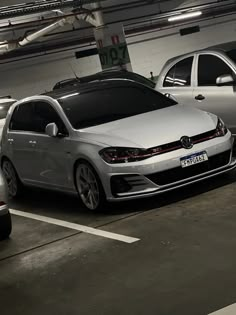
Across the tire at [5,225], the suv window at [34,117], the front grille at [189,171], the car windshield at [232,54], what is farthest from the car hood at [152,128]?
the car windshield at [232,54]

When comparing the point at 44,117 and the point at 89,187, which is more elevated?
the point at 44,117

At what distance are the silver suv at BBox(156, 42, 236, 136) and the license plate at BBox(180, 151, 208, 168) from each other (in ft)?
5.92

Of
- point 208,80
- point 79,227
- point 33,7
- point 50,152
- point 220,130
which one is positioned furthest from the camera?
point 33,7

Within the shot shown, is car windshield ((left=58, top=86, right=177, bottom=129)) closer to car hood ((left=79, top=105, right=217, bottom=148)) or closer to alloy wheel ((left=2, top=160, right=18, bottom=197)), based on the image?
car hood ((left=79, top=105, right=217, bottom=148))

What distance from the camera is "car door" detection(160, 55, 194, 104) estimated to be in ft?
30.9

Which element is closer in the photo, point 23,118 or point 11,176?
point 23,118

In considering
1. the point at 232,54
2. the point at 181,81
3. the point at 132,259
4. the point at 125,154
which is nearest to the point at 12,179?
the point at 125,154

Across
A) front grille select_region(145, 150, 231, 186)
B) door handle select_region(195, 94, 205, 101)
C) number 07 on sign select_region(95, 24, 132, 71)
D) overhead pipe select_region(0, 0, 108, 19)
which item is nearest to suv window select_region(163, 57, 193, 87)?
door handle select_region(195, 94, 205, 101)

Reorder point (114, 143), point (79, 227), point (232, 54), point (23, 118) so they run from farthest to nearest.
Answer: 1. point (232, 54)
2. point (23, 118)
3. point (114, 143)
4. point (79, 227)

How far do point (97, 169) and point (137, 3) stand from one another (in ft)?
59.6

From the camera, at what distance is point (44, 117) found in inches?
325

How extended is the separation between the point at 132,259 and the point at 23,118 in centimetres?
407

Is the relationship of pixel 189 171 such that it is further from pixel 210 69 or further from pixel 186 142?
pixel 210 69

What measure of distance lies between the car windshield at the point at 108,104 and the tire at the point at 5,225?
156cm
